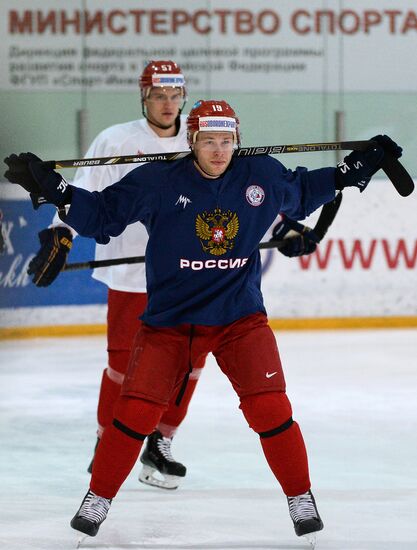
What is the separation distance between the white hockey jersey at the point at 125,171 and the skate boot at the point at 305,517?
1038 millimetres

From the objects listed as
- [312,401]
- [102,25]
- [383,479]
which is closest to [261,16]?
[102,25]

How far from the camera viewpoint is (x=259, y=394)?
3.21 metres

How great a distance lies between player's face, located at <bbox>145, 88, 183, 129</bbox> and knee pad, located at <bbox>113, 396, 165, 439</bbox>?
111cm

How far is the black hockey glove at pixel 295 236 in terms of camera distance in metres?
3.96

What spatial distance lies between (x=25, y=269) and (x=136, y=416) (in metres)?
4.13

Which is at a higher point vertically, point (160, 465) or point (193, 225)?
point (193, 225)

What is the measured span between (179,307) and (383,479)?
96 centimetres

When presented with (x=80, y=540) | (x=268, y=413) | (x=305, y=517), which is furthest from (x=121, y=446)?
(x=305, y=517)

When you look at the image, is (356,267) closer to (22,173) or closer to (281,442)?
(281,442)

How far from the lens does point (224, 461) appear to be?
4.15 m

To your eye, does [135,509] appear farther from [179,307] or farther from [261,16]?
[261,16]

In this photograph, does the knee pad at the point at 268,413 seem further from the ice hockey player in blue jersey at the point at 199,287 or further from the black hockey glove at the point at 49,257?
the black hockey glove at the point at 49,257

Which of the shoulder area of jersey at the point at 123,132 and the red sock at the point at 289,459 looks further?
the shoulder area of jersey at the point at 123,132

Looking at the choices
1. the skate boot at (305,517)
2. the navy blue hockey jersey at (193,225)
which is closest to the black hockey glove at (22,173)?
the navy blue hockey jersey at (193,225)
